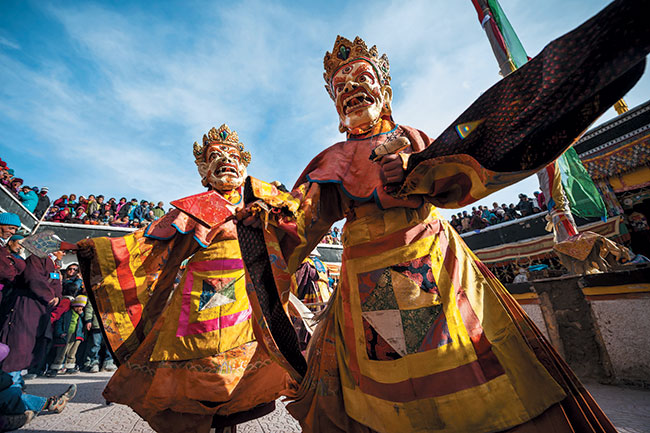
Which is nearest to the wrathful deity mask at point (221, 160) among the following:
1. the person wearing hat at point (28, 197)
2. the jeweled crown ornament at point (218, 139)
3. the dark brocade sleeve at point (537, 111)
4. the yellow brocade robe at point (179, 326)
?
the jeweled crown ornament at point (218, 139)

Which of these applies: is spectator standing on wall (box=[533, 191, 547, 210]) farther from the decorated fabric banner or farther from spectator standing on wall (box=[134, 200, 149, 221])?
spectator standing on wall (box=[134, 200, 149, 221])

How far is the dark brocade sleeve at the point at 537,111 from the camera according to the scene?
85cm

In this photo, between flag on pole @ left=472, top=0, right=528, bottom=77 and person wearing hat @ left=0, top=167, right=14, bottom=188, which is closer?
flag on pole @ left=472, top=0, right=528, bottom=77

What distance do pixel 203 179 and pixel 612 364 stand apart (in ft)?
14.4

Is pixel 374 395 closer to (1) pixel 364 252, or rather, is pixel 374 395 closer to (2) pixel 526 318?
(1) pixel 364 252

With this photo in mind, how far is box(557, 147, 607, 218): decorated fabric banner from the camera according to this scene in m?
4.03

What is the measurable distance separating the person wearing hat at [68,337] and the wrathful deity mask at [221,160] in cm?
496

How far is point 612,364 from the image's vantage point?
8.61 ft

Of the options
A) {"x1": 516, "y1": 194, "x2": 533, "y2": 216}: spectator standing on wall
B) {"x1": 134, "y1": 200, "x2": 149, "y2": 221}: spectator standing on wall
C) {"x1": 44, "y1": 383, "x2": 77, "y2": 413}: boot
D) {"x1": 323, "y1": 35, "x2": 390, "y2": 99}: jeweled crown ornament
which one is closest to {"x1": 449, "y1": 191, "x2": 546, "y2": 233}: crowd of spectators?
{"x1": 516, "y1": 194, "x2": 533, "y2": 216}: spectator standing on wall

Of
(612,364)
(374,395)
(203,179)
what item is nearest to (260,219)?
(374,395)

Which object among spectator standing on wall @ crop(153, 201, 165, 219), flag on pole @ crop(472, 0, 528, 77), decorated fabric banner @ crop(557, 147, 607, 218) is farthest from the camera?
spectator standing on wall @ crop(153, 201, 165, 219)

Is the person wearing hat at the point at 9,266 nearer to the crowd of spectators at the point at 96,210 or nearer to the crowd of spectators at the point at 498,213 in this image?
the crowd of spectators at the point at 96,210

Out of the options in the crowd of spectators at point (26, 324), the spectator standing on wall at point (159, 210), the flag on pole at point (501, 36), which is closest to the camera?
the crowd of spectators at point (26, 324)

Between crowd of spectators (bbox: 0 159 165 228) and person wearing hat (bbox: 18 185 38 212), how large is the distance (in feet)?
0.58
